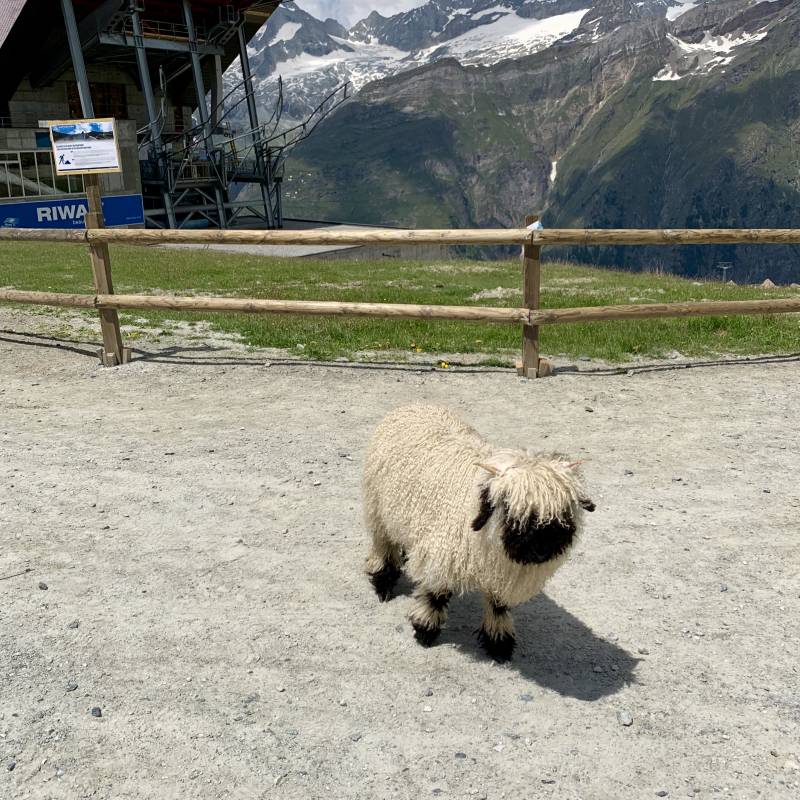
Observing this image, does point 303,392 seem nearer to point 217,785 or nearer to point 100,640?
point 100,640

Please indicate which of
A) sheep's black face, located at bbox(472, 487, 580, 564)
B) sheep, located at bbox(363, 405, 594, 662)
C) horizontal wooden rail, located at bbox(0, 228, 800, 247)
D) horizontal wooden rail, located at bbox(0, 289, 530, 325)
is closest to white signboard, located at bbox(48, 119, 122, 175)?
horizontal wooden rail, located at bbox(0, 228, 800, 247)

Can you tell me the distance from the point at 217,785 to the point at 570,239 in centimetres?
725

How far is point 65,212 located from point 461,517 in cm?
4415

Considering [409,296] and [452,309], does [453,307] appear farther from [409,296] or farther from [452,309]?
[409,296]

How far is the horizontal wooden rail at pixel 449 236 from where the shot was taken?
9.12m

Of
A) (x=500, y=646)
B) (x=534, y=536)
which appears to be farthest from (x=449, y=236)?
(x=534, y=536)

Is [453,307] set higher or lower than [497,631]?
higher

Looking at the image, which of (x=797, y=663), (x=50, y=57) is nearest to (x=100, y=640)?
(x=797, y=663)

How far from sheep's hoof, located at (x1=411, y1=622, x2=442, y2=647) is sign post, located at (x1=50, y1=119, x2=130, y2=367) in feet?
23.3

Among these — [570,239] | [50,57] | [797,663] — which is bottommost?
[797,663]

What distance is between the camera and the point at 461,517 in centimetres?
413

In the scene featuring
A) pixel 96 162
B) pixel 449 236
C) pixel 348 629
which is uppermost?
pixel 96 162

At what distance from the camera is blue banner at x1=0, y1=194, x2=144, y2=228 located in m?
41.4

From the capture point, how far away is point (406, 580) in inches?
204
